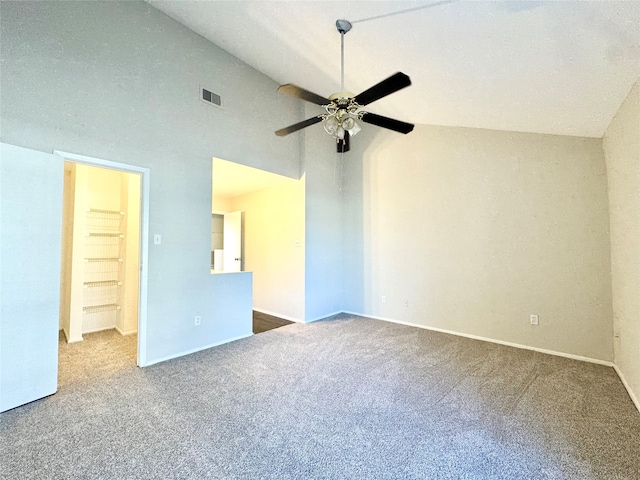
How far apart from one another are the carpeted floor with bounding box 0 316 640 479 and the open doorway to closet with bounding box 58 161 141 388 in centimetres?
149

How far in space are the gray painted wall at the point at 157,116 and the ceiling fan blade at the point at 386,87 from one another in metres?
2.24

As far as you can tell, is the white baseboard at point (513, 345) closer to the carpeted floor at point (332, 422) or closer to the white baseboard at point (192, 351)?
the carpeted floor at point (332, 422)

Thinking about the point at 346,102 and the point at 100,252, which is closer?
the point at 346,102

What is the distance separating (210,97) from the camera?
3.57 metres

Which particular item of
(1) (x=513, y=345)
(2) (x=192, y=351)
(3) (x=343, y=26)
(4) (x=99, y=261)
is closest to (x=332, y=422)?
(2) (x=192, y=351)

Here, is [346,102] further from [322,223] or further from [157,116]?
[322,223]

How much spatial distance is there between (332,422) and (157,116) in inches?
137

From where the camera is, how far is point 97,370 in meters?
2.87

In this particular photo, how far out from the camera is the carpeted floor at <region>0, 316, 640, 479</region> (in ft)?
5.28

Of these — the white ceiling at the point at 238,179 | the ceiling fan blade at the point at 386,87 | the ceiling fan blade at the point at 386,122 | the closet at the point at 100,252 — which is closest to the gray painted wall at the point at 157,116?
the white ceiling at the point at 238,179

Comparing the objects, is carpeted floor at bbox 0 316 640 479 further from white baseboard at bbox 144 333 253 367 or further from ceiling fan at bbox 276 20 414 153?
ceiling fan at bbox 276 20 414 153

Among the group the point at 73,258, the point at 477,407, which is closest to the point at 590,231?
the point at 477,407

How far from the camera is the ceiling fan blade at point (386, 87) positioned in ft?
6.09

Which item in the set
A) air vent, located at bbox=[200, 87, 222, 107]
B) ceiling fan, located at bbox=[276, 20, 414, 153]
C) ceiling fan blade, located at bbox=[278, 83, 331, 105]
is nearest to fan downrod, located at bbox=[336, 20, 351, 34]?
ceiling fan, located at bbox=[276, 20, 414, 153]
